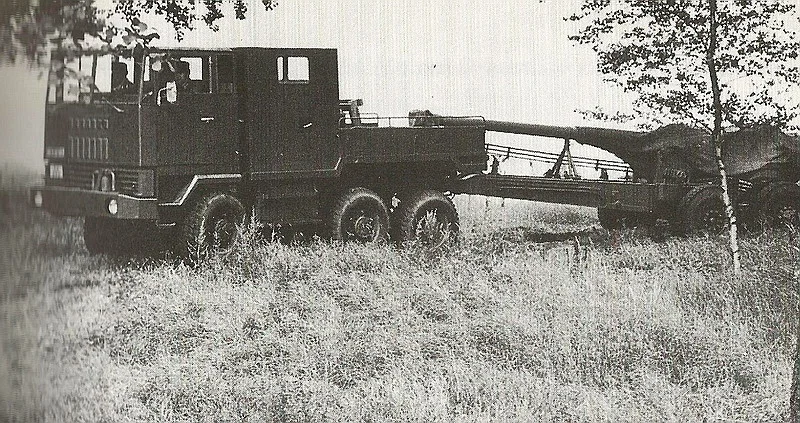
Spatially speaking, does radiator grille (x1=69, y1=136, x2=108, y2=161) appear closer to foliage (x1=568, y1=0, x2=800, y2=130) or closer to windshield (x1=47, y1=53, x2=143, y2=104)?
windshield (x1=47, y1=53, x2=143, y2=104)

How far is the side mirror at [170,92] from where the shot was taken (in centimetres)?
303

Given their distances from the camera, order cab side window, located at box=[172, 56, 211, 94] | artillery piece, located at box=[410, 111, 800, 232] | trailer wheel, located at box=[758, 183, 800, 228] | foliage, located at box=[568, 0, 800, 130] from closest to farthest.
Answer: cab side window, located at box=[172, 56, 211, 94] < foliage, located at box=[568, 0, 800, 130] < artillery piece, located at box=[410, 111, 800, 232] < trailer wheel, located at box=[758, 183, 800, 228]

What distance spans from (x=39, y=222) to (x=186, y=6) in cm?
82

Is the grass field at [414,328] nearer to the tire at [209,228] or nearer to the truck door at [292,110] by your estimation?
the tire at [209,228]

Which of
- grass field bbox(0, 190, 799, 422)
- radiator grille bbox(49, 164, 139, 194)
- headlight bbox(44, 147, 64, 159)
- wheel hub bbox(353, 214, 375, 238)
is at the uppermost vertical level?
headlight bbox(44, 147, 64, 159)

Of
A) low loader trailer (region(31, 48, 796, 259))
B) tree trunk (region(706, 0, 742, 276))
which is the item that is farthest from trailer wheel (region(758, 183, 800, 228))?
low loader trailer (region(31, 48, 796, 259))

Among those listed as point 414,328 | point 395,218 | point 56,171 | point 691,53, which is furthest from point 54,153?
point 691,53

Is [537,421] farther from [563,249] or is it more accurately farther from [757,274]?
[757,274]

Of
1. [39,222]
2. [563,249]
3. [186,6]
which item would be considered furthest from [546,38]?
[39,222]

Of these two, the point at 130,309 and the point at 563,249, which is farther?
the point at 563,249

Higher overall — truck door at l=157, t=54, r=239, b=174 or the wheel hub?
truck door at l=157, t=54, r=239, b=174

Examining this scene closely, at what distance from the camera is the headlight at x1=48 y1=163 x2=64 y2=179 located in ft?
8.59

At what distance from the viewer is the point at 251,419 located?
9.98ft

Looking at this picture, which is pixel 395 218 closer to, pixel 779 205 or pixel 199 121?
pixel 199 121
